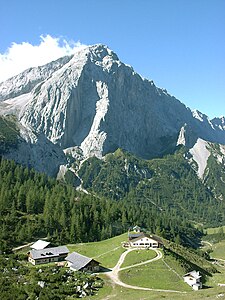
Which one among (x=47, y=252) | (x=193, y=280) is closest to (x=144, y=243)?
(x=193, y=280)

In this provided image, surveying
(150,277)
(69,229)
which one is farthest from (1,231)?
(150,277)

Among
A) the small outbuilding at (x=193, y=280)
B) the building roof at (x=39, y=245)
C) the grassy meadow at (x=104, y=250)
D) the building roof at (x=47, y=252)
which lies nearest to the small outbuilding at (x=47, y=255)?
the building roof at (x=47, y=252)

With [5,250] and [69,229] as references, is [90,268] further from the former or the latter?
[69,229]

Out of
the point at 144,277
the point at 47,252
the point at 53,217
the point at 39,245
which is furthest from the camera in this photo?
the point at 53,217

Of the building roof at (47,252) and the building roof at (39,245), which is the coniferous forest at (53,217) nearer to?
the building roof at (39,245)

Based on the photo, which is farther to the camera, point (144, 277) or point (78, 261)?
point (78, 261)

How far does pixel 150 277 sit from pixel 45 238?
47213 millimetres

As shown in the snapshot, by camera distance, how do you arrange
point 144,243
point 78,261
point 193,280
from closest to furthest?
point 193,280 < point 78,261 < point 144,243

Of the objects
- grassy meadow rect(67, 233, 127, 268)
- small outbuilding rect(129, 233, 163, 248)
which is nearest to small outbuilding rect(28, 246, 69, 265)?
grassy meadow rect(67, 233, 127, 268)

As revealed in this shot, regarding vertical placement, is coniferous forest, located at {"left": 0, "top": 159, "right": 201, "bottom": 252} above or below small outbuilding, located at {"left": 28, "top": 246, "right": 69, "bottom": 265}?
above

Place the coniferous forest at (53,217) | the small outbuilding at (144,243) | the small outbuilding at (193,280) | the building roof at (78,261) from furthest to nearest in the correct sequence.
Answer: the coniferous forest at (53,217) < the small outbuilding at (144,243) < the building roof at (78,261) < the small outbuilding at (193,280)

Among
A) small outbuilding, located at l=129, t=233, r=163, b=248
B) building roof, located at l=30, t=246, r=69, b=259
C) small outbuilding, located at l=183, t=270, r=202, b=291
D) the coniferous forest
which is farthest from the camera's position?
the coniferous forest

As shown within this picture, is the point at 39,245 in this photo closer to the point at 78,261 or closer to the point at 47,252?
the point at 47,252

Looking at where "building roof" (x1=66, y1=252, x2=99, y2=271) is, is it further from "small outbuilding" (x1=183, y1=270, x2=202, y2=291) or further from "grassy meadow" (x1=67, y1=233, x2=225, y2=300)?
"small outbuilding" (x1=183, y1=270, x2=202, y2=291)
